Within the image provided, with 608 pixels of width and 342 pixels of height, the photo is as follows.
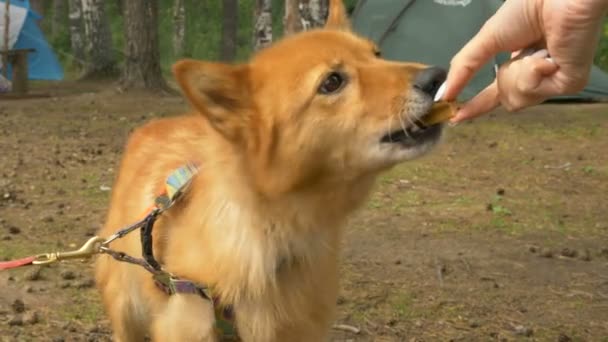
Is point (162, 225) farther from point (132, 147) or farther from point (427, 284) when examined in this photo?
point (427, 284)

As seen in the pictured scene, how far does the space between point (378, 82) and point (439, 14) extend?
1085cm

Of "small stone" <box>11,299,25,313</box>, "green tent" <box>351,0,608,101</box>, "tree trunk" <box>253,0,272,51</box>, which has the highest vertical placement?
"small stone" <box>11,299,25,313</box>

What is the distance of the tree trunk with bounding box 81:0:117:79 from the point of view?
57.2 feet

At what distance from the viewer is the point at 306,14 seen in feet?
31.2

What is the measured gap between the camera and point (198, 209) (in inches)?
120

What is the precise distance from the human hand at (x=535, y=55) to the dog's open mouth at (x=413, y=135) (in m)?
0.10

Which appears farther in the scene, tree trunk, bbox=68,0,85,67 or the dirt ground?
tree trunk, bbox=68,0,85,67

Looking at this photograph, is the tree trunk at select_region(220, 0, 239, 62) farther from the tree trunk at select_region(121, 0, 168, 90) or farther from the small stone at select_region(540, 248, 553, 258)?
the small stone at select_region(540, 248, 553, 258)

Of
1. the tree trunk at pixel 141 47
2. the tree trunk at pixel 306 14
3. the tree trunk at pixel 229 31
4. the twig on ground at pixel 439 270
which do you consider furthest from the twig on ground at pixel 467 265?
the tree trunk at pixel 229 31

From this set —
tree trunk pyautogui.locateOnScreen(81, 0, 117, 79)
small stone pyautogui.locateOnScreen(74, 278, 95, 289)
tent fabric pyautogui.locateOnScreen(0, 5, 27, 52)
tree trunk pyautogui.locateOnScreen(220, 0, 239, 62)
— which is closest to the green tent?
tree trunk pyautogui.locateOnScreen(81, 0, 117, 79)

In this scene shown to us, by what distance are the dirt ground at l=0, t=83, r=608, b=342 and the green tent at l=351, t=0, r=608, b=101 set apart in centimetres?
336

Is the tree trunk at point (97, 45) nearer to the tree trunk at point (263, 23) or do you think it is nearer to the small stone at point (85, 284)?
the tree trunk at point (263, 23)

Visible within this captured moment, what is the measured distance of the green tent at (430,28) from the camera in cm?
1309

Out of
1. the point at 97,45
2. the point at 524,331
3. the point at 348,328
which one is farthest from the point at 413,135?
the point at 97,45
